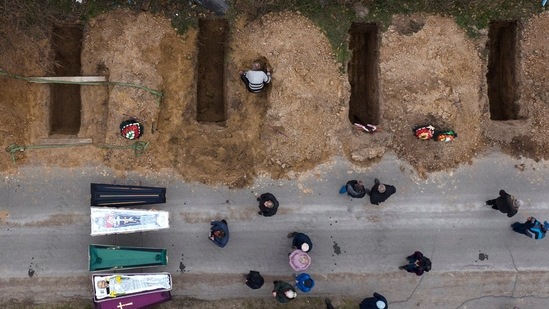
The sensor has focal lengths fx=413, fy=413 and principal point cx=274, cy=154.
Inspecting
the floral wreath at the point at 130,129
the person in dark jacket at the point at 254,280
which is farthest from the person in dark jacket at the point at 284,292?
the floral wreath at the point at 130,129

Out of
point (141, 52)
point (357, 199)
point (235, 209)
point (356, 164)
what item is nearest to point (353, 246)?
point (357, 199)

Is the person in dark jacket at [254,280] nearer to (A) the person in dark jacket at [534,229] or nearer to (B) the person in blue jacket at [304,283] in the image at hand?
(B) the person in blue jacket at [304,283]

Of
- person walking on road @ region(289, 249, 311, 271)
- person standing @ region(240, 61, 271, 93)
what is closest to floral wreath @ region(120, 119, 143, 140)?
person standing @ region(240, 61, 271, 93)

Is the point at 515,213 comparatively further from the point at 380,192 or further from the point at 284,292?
the point at 284,292

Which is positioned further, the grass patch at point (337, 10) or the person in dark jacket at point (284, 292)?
the grass patch at point (337, 10)

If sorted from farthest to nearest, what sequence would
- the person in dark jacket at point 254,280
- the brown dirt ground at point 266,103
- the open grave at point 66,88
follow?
the open grave at point 66,88
the brown dirt ground at point 266,103
the person in dark jacket at point 254,280

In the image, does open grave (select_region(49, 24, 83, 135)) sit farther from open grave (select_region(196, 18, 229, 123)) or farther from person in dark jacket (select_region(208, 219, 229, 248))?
person in dark jacket (select_region(208, 219, 229, 248))
